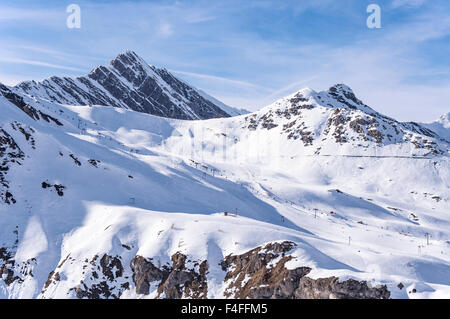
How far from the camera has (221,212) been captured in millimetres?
75000

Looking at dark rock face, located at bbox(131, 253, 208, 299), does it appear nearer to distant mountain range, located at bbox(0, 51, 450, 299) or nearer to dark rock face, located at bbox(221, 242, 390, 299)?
distant mountain range, located at bbox(0, 51, 450, 299)

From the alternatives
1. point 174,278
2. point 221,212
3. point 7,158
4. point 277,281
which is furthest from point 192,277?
point 7,158

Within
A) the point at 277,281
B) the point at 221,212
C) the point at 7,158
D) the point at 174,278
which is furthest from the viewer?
the point at 221,212

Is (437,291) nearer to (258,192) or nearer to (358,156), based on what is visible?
(258,192)

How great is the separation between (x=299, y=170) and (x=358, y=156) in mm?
23216

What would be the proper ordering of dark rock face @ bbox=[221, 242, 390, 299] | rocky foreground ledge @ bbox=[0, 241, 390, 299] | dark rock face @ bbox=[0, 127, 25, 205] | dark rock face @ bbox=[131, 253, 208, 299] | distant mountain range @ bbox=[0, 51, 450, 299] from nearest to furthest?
1. dark rock face @ bbox=[221, 242, 390, 299]
2. rocky foreground ledge @ bbox=[0, 241, 390, 299]
3. dark rock face @ bbox=[131, 253, 208, 299]
4. distant mountain range @ bbox=[0, 51, 450, 299]
5. dark rock face @ bbox=[0, 127, 25, 205]

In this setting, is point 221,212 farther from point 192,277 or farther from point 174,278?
point 174,278

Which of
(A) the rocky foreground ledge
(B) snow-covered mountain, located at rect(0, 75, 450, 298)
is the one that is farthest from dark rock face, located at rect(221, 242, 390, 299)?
(B) snow-covered mountain, located at rect(0, 75, 450, 298)

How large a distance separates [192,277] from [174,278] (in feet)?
7.01

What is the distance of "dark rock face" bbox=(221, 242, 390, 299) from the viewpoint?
106 ft

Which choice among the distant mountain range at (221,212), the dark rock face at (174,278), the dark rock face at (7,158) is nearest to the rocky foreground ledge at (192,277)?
the dark rock face at (174,278)

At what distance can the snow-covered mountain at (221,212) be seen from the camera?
138 ft

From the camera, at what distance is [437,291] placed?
31.9 m
